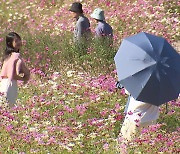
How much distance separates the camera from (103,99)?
776 cm

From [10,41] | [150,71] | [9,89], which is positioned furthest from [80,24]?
[150,71]

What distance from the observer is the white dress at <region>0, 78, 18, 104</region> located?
752 centimetres

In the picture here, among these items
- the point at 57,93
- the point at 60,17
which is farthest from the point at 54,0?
the point at 57,93

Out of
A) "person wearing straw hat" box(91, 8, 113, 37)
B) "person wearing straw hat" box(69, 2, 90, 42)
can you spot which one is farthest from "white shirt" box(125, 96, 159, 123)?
"person wearing straw hat" box(69, 2, 90, 42)

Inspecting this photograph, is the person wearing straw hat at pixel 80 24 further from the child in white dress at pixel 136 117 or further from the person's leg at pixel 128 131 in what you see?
the person's leg at pixel 128 131

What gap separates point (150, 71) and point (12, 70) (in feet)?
7.33

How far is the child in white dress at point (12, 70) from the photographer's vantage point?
741 cm

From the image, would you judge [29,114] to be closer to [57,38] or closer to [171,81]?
[171,81]

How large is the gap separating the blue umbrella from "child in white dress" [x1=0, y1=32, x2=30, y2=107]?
5.65 ft

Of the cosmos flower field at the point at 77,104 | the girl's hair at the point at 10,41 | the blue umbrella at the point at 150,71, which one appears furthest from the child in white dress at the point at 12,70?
the blue umbrella at the point at 150,71

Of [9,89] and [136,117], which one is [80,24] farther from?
[136,117]

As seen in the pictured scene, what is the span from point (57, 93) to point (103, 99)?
0.69 meters

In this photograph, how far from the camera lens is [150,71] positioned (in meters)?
6.02

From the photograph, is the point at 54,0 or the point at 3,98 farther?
the point at 54,0
